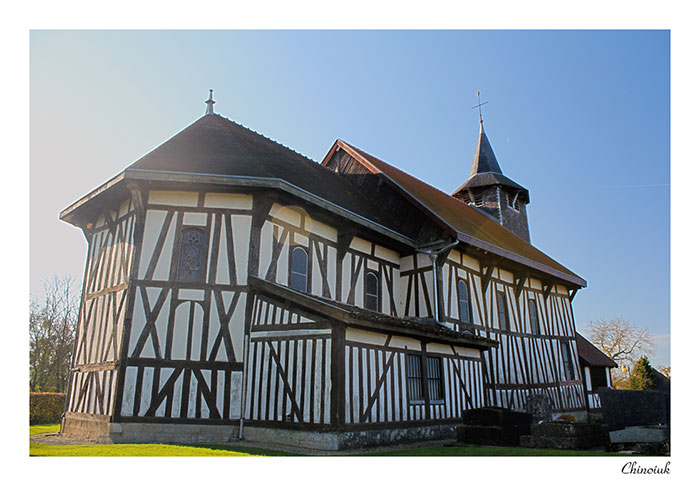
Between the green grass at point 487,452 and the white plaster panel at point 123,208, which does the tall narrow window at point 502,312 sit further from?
the white plaster panel at point 123,208

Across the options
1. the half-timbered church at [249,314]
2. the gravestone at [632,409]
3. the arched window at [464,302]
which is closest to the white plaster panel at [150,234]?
the half-timbered church at [249,314]

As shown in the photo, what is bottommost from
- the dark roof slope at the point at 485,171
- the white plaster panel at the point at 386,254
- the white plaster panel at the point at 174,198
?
the white plaster panel at the point at 386,254

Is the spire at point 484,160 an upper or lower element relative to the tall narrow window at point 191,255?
upper

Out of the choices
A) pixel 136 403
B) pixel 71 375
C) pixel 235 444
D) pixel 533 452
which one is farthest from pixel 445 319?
pixel 71 375

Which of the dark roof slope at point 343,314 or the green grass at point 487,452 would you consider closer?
the green grass at point 487,452

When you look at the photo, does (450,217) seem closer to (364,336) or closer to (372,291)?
(372,291)

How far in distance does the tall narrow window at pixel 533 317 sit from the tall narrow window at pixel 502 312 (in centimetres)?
170

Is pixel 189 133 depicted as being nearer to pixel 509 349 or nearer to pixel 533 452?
pixel 533 452

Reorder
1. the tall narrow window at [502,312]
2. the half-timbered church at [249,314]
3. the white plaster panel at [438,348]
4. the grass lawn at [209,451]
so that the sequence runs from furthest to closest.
Answer: the tall narrow window at [502,312] → the white plaster panel at [438,348] → the half-timbered church at [249,314] → the grass lawn at [209,451]

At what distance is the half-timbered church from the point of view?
376 inches

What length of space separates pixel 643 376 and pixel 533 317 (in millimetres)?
11242

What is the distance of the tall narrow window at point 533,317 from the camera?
1819 centimetres

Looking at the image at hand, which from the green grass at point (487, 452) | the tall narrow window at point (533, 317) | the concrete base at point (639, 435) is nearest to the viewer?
the concrete base at point (639, 435)

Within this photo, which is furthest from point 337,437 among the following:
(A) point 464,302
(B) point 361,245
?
(A) point 464,302
